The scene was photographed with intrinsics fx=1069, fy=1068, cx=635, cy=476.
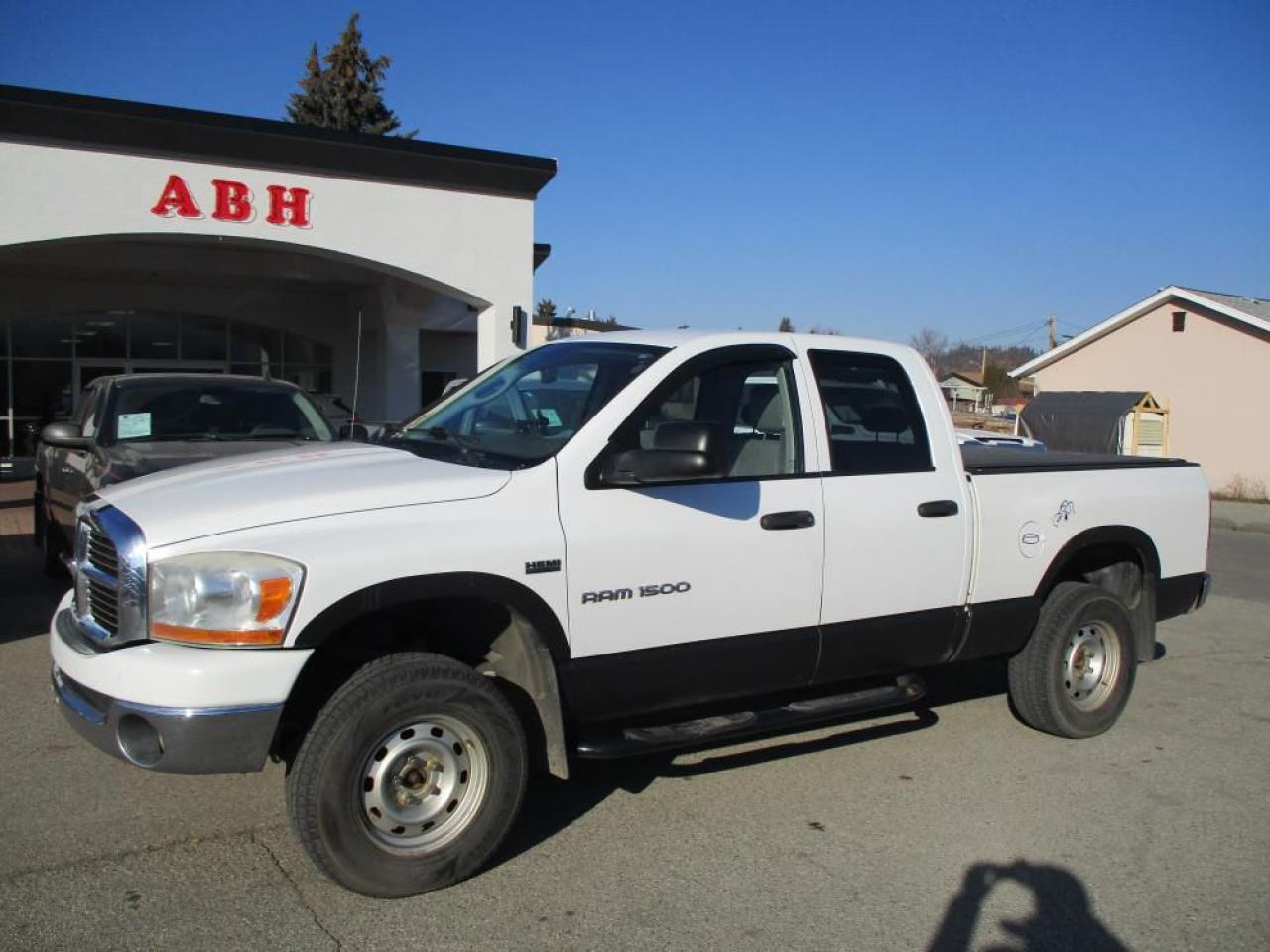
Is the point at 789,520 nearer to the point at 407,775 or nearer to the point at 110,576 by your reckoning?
the point at 407,775

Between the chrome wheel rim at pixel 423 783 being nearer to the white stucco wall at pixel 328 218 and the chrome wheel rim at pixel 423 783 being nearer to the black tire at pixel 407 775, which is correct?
the black tire at pixel 407 775

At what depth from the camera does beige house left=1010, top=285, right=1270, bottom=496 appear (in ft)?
82.4

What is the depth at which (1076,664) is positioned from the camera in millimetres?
5730

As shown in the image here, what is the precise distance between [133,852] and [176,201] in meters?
10.6

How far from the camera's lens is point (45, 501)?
916 centimetres

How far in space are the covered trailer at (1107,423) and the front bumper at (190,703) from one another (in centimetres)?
2226

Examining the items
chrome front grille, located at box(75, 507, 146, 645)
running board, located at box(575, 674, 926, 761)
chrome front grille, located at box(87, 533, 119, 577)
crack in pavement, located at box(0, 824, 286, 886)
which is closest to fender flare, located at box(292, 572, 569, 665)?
running board, located at box(575, 674, 926, 761)

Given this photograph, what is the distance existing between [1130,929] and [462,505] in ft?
9.08

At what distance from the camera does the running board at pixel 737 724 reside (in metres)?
4.09

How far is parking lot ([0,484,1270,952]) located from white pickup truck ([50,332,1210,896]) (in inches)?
13.0

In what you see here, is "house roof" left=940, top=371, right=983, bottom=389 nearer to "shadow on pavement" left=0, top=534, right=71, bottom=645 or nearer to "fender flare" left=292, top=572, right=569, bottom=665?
"shadow on pavement" left=0, top=534, right=71, bottom=645

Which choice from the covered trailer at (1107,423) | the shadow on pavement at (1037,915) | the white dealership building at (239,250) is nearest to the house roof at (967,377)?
the covered trailer at (1107,423)

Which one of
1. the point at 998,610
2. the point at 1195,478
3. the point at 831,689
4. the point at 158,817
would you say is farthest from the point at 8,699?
the point at 1195,478

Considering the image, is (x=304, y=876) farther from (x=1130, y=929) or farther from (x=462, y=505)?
(x=1130, y=929)
